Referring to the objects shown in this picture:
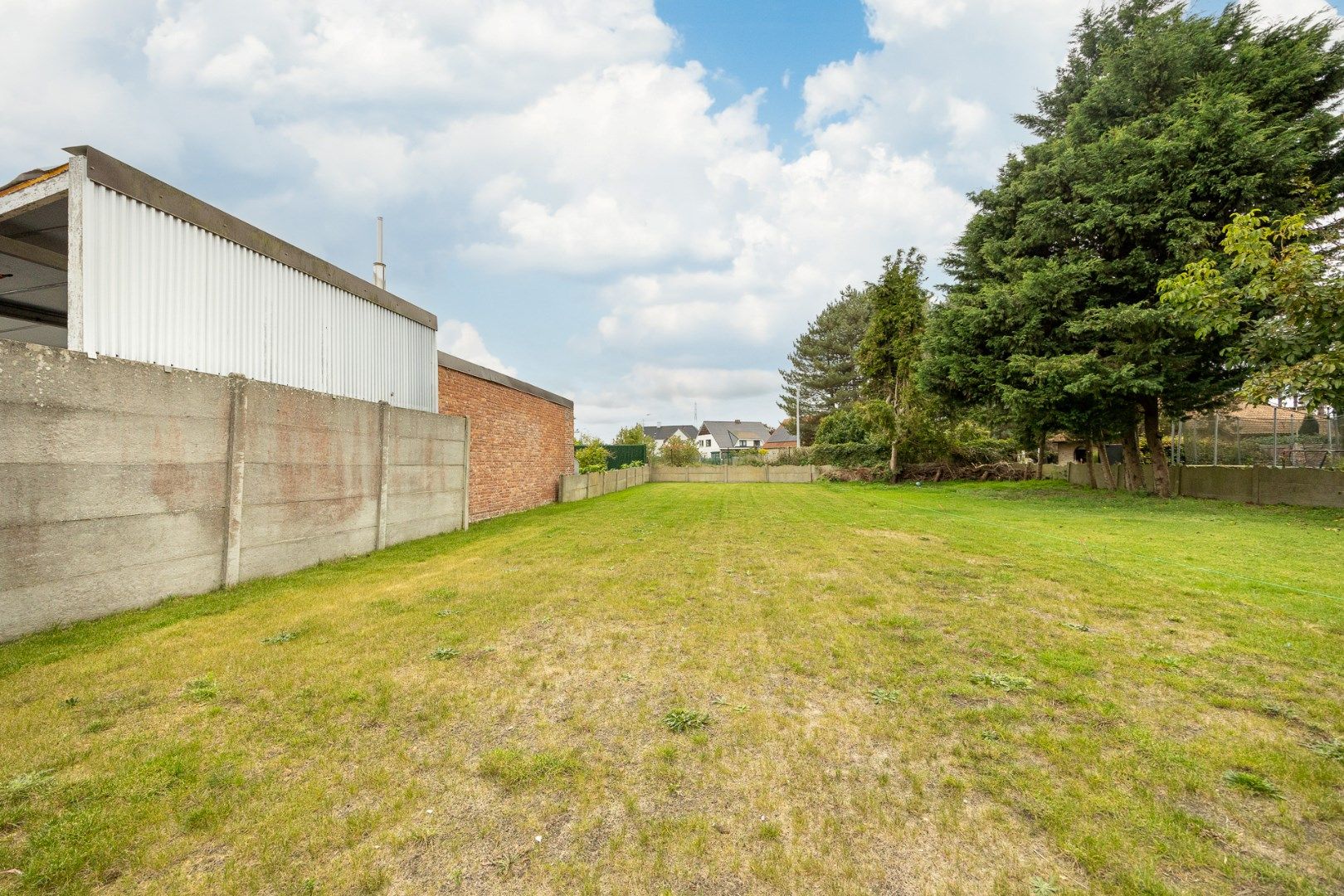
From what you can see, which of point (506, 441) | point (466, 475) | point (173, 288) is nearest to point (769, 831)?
point (173, 288)

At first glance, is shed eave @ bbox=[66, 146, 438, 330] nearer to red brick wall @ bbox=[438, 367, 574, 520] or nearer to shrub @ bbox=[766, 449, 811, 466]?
red brick wall @ bbox=[438, 367, 574, 520]

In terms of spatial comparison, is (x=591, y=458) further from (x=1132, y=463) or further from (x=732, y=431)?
(x=732, y=431)

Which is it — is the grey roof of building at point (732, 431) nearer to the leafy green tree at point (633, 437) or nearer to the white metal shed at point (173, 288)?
the leafy green tree at point (633, 437)

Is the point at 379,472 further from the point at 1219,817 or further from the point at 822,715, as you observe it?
the point at 1219,817

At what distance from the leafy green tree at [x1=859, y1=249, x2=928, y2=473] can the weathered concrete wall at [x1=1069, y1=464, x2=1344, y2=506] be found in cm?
1012

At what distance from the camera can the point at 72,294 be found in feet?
15.8

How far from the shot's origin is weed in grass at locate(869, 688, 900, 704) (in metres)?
3.41

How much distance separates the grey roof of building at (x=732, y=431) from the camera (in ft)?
249

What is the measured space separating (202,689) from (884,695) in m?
4.41

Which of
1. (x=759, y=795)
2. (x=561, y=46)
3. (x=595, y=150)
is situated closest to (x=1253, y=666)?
(x=759, y=795)

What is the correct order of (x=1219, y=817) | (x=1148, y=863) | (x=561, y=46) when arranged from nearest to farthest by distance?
(x=1148, y=863)
(x=1219, y=817)
(x=561, y=46)

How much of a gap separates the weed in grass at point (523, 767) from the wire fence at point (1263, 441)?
24683 mm

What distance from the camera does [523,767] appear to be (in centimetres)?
269

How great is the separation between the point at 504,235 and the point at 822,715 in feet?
44.7
